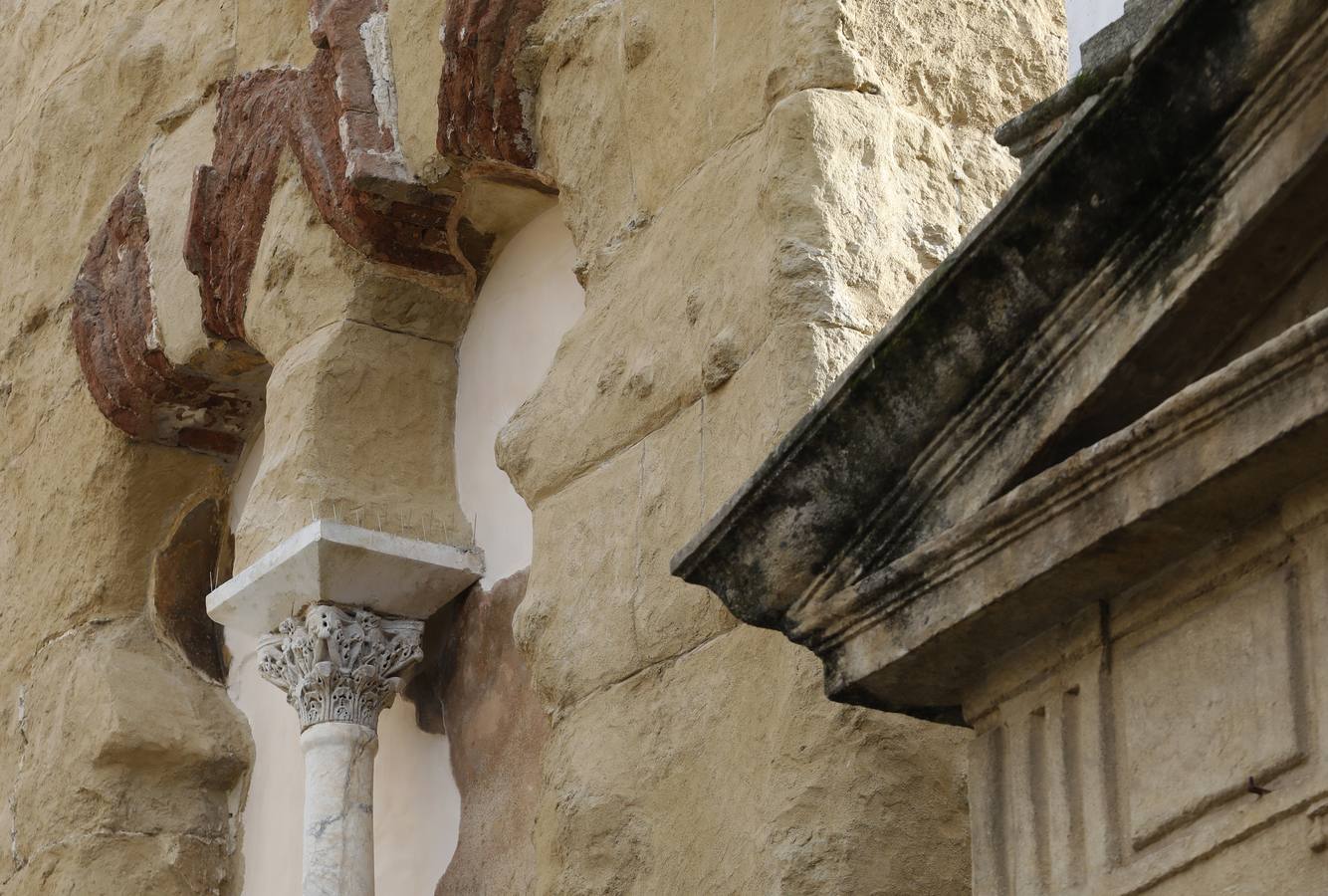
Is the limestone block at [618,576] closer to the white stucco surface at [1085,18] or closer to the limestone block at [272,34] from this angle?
the white stucco surface at [1085,18]

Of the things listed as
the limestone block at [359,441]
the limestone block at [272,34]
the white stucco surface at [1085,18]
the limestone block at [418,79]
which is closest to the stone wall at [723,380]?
the white stucco surface at [1085,18]

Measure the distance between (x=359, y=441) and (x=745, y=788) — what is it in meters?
1.66

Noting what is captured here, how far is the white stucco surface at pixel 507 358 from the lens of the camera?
449 centimetres

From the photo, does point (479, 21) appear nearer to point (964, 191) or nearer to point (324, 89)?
point (324, 89)

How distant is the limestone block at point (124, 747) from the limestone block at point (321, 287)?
83 cm

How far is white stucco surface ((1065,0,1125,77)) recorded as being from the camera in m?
3.46

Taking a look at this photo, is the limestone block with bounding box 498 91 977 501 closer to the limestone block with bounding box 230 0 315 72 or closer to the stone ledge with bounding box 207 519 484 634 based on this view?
the stone ledge with bounding box 207 519 484 634

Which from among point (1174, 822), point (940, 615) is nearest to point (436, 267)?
point (940, 615)

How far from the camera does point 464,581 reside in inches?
179

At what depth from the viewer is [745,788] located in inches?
125

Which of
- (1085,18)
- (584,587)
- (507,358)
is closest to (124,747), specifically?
(507,358)

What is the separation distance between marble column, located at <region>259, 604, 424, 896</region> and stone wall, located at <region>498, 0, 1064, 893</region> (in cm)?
77

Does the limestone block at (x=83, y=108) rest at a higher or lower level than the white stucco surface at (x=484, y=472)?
higher

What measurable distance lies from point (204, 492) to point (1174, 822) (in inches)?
138
